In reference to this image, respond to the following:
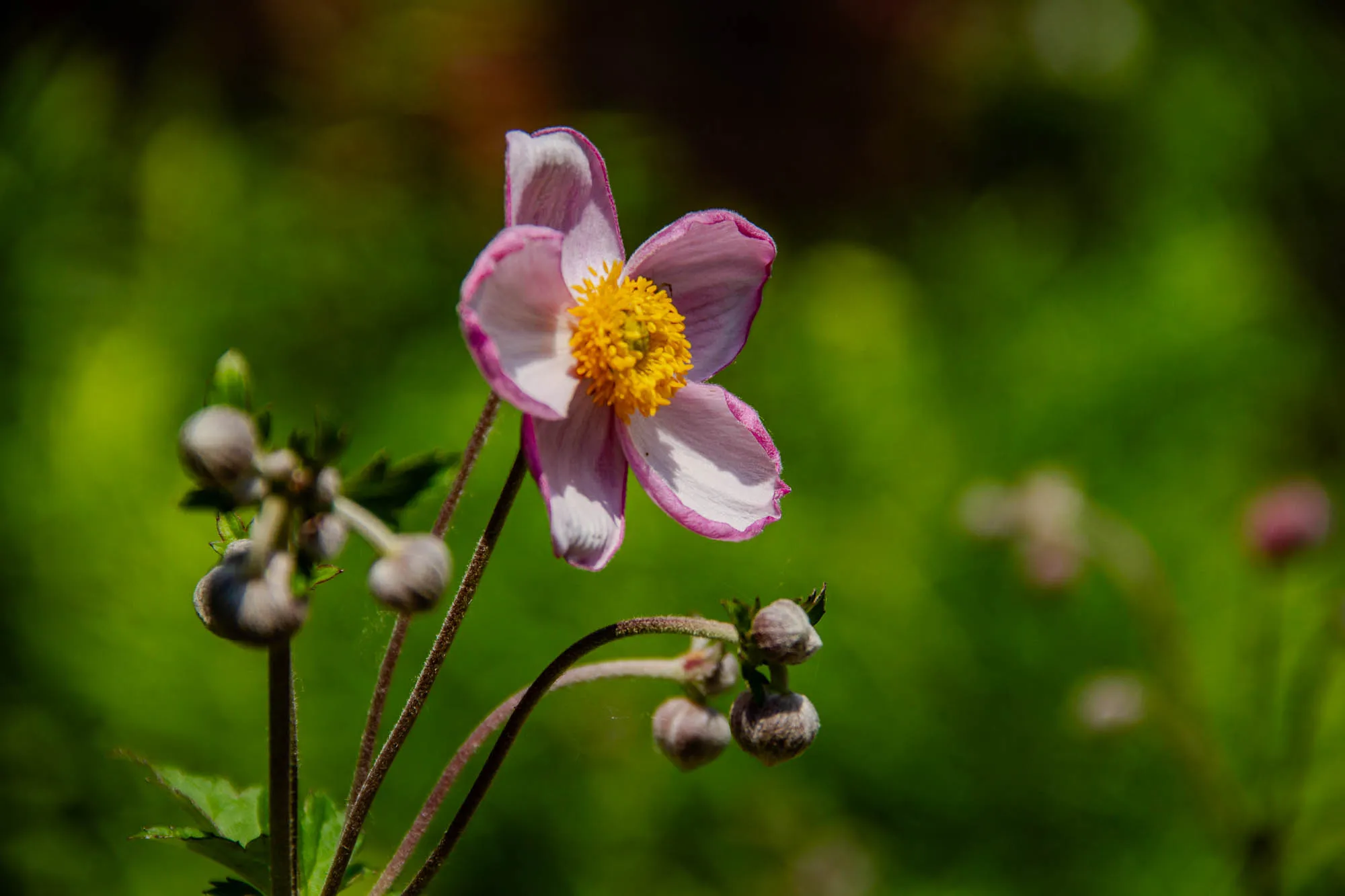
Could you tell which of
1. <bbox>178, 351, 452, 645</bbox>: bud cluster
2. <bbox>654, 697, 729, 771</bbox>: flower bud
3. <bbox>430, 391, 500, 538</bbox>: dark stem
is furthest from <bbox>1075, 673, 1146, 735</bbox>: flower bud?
<bbox>178, 351, 452, 645</bbox>: bud cluster

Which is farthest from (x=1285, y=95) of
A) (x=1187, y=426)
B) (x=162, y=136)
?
(x=162, y=136)

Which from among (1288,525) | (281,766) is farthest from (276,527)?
(1288,525)

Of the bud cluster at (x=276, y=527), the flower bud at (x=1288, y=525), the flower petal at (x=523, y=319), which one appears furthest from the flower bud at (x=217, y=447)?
the flower bud at (x=1288, y=525)

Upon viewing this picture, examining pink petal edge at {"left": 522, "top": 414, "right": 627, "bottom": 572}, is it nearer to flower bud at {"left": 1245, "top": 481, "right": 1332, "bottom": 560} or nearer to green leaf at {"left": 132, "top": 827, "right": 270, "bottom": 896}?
green leaf at {"left": 132, "top": 827, "right": 270, "bottom": 896}

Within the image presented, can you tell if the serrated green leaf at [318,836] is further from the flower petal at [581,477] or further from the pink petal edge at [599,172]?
the pink petal edge at [599,172]

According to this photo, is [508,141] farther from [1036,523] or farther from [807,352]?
[807,352]

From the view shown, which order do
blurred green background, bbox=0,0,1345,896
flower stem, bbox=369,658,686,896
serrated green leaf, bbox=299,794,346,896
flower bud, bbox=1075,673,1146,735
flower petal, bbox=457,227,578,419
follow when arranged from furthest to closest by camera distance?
blurred green background, bbox=0,0,1345,896
flower bud, bbox=1075,673,1146,735
serrated green leaf, bbox=299,794,346,896
flower stem, bbox=369,658,686,896
flower petal, bbox=457,227,578,419
